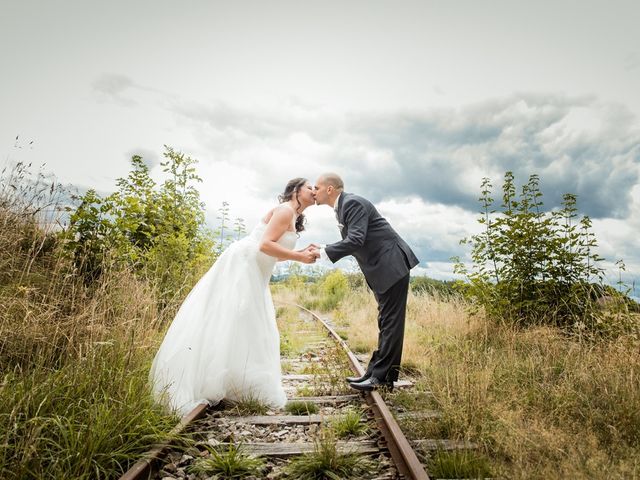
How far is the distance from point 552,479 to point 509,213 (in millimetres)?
4896

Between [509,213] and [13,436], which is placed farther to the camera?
[509,213]

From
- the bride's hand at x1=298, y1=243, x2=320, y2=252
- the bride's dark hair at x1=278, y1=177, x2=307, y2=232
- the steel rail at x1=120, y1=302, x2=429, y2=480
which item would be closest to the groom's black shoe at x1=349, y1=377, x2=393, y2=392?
the steel rail at x1=120, y1=302, x2=429, y2=480

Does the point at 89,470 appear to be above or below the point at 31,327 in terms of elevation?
below

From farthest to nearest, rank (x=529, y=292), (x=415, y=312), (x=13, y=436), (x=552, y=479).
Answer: (x=415, y=312), (x=529, y=292), (x=13, y=436), (x=552, y=479)

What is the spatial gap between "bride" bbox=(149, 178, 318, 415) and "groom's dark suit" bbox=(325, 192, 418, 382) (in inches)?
20.7

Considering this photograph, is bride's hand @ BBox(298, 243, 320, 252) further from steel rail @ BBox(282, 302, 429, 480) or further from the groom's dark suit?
steel rail @ BBox(282, 302, 429, 480)

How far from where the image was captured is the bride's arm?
4711 millimetres

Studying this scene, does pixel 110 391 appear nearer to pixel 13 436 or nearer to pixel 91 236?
pixel 13 436

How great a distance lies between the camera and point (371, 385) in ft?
14.9

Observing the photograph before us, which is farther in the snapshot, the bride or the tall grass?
the bride

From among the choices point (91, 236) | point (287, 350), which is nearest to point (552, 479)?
point (287, 350)

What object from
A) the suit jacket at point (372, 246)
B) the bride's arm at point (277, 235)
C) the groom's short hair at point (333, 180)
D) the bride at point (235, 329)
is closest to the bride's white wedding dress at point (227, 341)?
the bride at point (235, 329)

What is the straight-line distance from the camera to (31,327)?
3836 mm

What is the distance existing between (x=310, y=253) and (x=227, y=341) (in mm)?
1353
